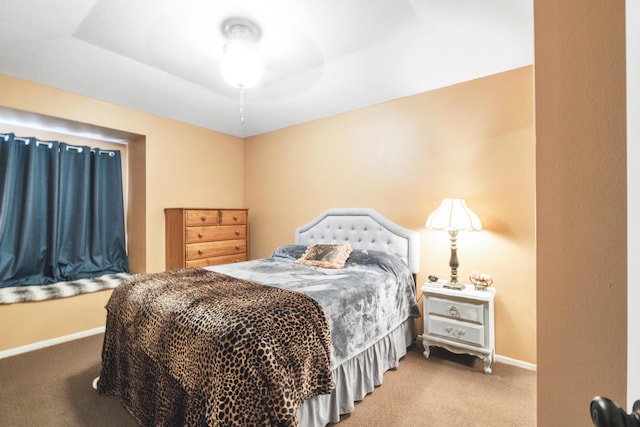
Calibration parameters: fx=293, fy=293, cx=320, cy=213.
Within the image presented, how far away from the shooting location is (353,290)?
202cm

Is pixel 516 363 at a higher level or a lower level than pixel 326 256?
lower

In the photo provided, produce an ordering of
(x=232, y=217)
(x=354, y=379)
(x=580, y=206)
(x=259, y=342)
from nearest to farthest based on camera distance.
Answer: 1. (x=580, y=206)
2. (x=259, y=342)
3. (x=354, y=379)
4. (x=232, y=217)

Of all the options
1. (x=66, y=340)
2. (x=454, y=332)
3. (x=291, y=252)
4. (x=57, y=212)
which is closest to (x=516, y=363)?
(x=454, y=332)

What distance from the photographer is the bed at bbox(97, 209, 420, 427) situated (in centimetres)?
125

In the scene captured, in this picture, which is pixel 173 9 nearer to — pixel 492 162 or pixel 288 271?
pixel 288 271

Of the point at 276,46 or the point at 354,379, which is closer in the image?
the point at 354,379

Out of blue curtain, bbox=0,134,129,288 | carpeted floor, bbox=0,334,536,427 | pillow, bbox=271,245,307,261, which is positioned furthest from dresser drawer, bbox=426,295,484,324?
blue curtain, bbox=0,134,129,288

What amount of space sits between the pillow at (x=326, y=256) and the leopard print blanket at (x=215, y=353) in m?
0.94

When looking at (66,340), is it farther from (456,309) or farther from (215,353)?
(456,309)

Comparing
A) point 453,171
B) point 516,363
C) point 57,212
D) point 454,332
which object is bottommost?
point 516,363

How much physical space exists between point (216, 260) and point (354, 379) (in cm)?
243

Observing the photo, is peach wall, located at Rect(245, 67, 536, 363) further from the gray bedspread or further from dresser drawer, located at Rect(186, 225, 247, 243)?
dresser drawer, located at Rect(186, 225, 247, 243)

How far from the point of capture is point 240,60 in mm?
2025

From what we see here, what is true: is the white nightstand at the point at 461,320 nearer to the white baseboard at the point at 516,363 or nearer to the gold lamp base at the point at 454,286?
→ the gold lamp base at the point at 454,286
